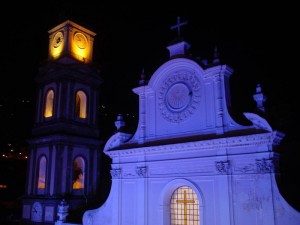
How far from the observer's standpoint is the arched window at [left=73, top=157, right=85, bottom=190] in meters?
25.6

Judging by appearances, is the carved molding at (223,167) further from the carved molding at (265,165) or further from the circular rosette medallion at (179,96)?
the circular rosette medallion at (179,96)

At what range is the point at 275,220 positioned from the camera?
11.9 meters

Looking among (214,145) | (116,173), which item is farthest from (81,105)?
(214,145)

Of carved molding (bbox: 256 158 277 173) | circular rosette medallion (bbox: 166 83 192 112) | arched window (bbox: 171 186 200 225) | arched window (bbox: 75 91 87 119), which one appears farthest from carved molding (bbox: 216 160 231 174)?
arched window (bbox: 75 91 87 119)

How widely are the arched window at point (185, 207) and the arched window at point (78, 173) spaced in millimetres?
12109

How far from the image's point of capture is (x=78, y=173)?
2591cm

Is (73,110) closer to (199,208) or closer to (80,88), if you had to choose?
(80,88)

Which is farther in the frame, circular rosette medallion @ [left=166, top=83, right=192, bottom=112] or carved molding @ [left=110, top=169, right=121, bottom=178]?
carved molding @ [left=110, top=169, right=121, bottom=178]

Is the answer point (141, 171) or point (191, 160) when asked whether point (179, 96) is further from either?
point (141, 171)

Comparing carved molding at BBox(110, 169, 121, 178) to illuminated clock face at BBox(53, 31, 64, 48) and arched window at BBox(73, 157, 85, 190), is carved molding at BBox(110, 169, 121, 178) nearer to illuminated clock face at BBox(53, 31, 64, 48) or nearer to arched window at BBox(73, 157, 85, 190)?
arched window at BBox(73, 157, 85, 190)

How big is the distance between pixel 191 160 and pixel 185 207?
90.9 inches

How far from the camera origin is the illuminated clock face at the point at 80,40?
2744 cm

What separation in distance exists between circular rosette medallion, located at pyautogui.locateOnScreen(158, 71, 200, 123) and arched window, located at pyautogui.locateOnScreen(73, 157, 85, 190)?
11786mm

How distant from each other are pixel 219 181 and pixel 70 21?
19299 mm
